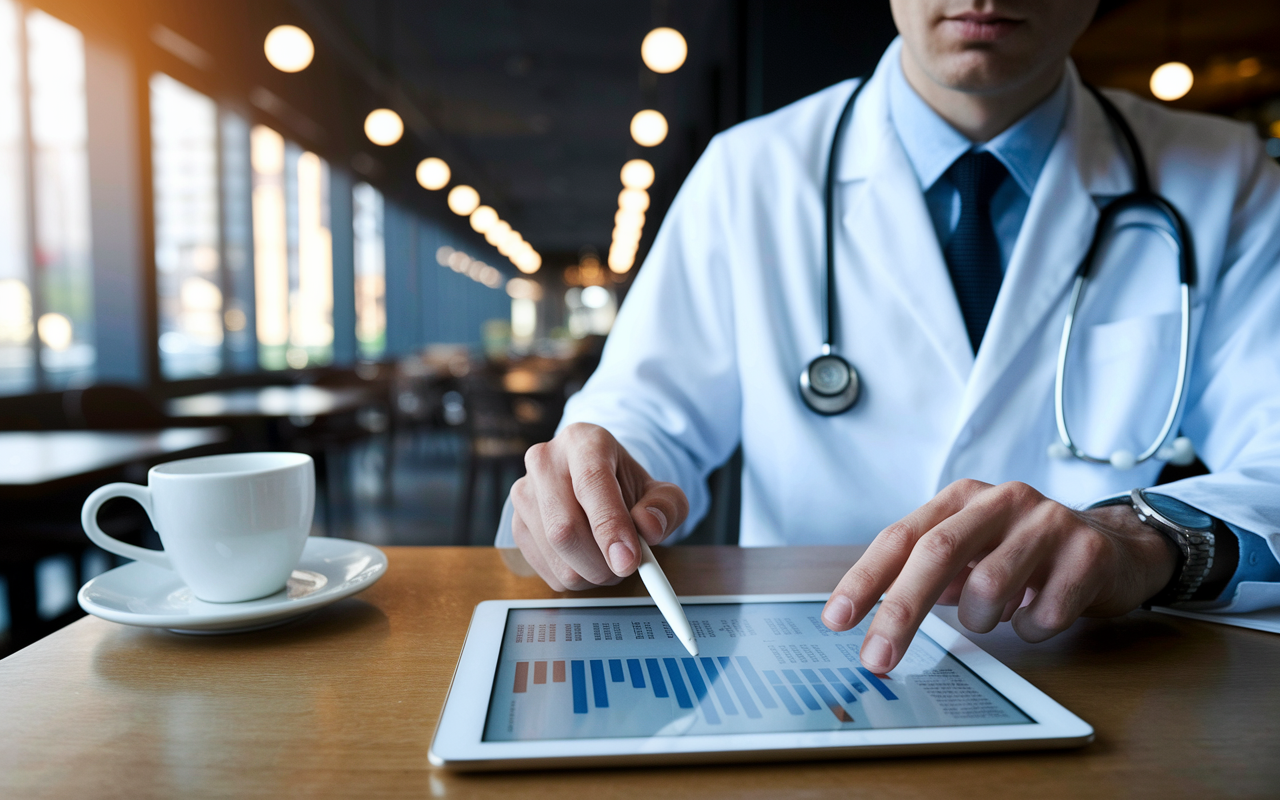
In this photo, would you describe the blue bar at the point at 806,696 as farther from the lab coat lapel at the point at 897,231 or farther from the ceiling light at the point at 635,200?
the ceiling light at the point at 635,200

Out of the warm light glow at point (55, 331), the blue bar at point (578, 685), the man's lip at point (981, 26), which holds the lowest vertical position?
the blue bar at point (578, 685)

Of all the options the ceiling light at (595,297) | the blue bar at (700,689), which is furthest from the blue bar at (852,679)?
the ceiling light at (595,297)

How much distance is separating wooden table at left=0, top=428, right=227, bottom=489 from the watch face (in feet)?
Result: 7.30

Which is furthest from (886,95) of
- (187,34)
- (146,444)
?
(187,34)

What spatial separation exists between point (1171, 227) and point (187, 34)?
6.91m

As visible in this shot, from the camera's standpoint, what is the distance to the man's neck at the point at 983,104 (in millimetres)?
1182

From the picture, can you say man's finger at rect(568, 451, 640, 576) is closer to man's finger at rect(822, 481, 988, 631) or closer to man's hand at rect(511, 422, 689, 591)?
man's hand at rect(511, 422, 689, 591)

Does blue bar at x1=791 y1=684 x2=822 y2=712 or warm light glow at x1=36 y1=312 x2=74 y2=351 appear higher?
warm light glow at x1=36 y1=312 x2=74 y2=351

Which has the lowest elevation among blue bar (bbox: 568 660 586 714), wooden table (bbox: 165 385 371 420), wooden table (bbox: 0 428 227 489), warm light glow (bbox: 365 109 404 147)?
wooden table (bbox: 165 385 371 420)

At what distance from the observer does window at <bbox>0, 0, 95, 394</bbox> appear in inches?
178

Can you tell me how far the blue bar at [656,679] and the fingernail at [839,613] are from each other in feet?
0.42

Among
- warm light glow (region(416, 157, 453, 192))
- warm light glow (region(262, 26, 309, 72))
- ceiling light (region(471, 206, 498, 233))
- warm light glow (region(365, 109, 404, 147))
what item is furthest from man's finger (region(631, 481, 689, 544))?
ceiling light (region(471, 206, 498, 233))

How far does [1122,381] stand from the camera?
1147 millimetres

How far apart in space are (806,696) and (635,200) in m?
11.2
